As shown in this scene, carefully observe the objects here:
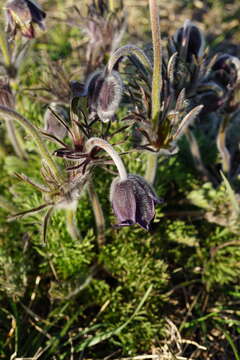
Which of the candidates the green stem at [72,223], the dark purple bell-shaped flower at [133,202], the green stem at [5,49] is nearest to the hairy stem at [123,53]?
the dark purple bell-shaped flower at [133,202]

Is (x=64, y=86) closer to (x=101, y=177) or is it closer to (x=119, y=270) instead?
(x=101, y=177)

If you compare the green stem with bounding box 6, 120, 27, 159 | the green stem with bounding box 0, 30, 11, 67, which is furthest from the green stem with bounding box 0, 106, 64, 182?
the green stem with bounding box 6, 120, 27, 159

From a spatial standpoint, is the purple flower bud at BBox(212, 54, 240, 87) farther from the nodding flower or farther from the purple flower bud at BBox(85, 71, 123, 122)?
the nodding flower

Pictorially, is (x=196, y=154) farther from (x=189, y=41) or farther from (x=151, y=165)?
(x=189, y=41)

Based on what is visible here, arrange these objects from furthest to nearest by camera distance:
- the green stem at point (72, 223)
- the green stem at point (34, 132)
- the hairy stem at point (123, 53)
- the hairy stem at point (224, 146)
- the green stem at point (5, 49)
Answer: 1. the hairy stem at point (224, 146)
2. the green stem at point (5, 49)
3. the green stem at point (72, 223)
4. the hairy stem at point (123, 53)
5. the green stem at point (34, 132)

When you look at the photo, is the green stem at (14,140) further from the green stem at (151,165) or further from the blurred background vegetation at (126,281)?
the green stem at (151,165)

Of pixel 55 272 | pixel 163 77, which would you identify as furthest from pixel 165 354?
pixel 163 77
